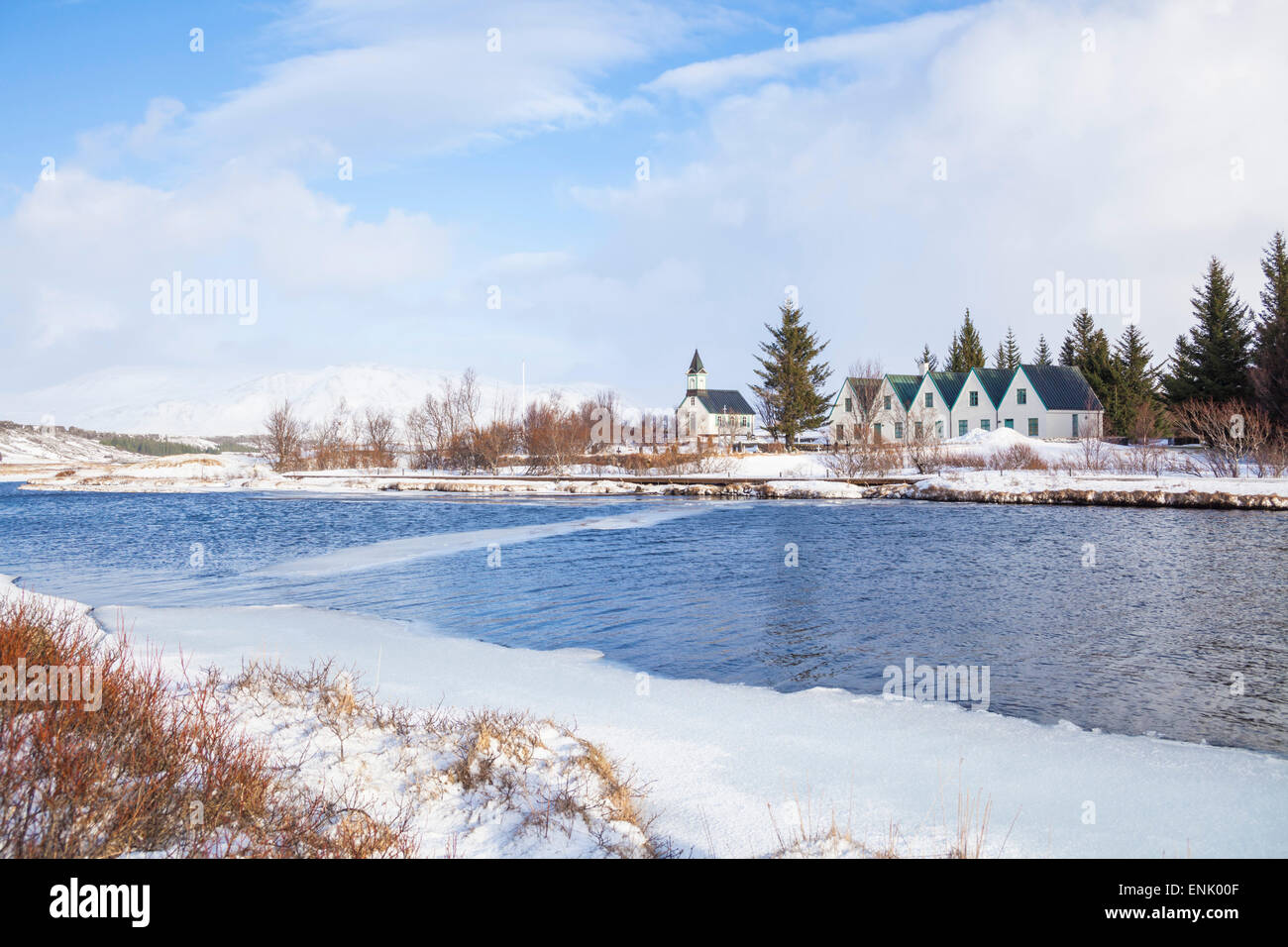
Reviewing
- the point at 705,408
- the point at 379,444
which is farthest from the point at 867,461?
the point at 705,408

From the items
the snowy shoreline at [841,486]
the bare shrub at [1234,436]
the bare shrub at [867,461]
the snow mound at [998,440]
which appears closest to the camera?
the snowy shoreline at [841,486]

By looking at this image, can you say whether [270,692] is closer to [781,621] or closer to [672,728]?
[672,728]

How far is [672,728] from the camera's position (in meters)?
7.37

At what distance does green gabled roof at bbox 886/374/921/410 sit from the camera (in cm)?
7462

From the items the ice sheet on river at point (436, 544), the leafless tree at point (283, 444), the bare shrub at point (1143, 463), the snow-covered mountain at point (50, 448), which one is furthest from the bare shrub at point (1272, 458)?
the snow-covered mountain at point (50, 448)

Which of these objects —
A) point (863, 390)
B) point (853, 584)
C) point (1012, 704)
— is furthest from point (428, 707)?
point (863, 390)

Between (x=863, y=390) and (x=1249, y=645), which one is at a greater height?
(x=863, y=390)

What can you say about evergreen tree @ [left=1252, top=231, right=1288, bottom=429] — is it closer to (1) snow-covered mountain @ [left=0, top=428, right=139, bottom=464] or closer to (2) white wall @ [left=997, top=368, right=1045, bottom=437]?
(2) white wall @ [left=997, top=368, right=1045, bottom=437]

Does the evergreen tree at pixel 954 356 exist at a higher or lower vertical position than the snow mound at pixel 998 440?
higher

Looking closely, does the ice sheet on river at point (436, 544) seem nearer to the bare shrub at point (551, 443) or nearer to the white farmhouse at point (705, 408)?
the bare shrub at point (551, 443)

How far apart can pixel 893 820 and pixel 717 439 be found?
9091 cm

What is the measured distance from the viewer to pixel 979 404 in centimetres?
6912

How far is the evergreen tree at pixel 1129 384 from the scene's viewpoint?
202 ft

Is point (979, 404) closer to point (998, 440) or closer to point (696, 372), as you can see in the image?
point (998, 440)
